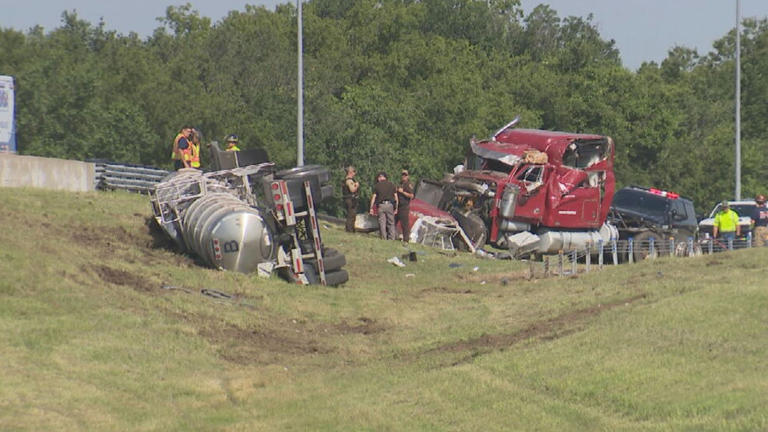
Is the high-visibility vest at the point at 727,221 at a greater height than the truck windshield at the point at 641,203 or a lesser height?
lesser

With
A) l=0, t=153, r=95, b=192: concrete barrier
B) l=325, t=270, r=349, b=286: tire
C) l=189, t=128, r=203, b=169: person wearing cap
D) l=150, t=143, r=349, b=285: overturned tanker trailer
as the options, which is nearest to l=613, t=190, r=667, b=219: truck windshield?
l=150, t=143, r=349, b=285: overturned tanker trailer

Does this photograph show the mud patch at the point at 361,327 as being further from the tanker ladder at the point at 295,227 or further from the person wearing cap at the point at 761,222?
the person wearing cap at the point at 761,222

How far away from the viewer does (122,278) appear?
20.9m

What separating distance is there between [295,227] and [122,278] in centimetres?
394

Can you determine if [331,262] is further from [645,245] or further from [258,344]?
[645,245]

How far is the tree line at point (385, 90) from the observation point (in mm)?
53625

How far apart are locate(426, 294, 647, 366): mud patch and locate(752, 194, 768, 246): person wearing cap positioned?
567 inches

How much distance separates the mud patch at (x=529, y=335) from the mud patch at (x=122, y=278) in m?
5.36

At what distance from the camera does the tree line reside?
53.6m

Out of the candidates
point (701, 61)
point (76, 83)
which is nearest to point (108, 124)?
point (76, 83)

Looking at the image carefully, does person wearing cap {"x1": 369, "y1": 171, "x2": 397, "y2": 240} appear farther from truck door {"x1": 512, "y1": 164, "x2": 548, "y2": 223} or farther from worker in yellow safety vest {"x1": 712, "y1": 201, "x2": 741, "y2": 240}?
worker in yellow safety vest {"x1": 712, "y1": 201, "x2": 741, "y2": 240}

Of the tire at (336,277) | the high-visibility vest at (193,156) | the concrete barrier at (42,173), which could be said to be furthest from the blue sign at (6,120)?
the tire at (336,277)

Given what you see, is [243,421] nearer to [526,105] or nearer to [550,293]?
[550,293]

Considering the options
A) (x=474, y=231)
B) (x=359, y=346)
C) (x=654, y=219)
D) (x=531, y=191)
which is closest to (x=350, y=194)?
(x=474, y=231)
